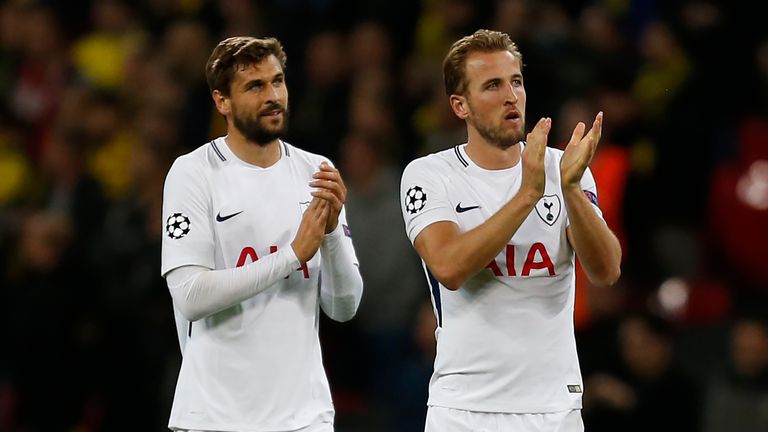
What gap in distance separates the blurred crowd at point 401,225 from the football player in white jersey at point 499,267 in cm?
360

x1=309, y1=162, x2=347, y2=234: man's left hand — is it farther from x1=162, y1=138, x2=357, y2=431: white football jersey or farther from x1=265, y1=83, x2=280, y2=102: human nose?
x1=265, y1=83, x2=280, y2=102: human nose

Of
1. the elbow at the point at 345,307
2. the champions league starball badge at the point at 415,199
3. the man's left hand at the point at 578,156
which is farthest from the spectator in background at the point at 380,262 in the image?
the man's left hand at the point at 578,156

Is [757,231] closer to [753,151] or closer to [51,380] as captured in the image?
[753,151]

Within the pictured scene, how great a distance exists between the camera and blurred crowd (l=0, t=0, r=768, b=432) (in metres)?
9.77

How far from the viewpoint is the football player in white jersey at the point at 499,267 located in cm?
591

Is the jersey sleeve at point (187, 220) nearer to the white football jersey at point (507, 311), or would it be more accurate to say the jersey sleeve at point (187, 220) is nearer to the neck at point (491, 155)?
the white football jersey at point (507, 311)

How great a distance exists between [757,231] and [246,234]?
503 centimetres

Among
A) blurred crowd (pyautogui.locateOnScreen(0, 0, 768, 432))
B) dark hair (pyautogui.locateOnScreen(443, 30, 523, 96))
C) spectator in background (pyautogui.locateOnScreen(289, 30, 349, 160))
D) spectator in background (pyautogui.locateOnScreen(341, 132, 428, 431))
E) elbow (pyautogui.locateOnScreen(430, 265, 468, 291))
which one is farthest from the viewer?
spectator in background (pyautogui.locateOnScreen(289, 30, 349, 160))

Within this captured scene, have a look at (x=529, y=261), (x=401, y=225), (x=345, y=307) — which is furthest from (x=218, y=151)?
(x=401, y=225)

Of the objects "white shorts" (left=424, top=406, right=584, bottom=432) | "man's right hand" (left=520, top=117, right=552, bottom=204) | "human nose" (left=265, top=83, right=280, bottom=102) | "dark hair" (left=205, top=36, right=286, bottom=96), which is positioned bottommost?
"white shorts" (left=424, top=406, right=584, bottom=432)

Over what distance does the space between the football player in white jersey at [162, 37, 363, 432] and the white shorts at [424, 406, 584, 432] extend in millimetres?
519

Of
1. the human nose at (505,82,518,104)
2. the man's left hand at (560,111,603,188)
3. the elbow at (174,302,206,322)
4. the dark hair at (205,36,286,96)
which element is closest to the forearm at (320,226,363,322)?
the elbow at (174,302,206,322)

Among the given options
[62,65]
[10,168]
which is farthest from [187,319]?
→ [62,65]

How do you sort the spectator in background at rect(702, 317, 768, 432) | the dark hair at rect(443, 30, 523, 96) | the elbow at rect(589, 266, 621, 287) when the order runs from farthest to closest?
the spectator in background at rect(702, 317, 768, 432)
the dark hair at rect(443, 30, 523, 96)
the elbow at rect(589, 266, 621, 287)
